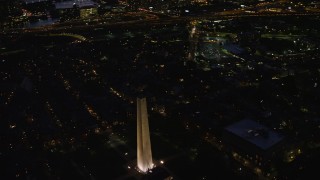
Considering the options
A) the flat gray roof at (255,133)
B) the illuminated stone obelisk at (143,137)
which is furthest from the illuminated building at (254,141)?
the illuminated stone obelisk at (143,137)

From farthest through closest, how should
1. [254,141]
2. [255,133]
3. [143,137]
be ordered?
1. [255,133]
2. [254,141]
3. [143,137]

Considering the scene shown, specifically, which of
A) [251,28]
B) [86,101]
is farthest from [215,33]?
[86,101]

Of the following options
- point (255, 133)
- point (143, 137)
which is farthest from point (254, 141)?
point (143, 137)

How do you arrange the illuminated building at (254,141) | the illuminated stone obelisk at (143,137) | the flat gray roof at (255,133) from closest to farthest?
the illuminated stone obelisk at (143,137) < the illuminated building at (254,141) < the flat gray roof at (255,133)

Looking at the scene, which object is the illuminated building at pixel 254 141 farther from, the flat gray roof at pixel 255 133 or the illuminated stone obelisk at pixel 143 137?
the illuminated stone obelisk at pixel 143 137

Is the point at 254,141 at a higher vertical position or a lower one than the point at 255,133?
lower

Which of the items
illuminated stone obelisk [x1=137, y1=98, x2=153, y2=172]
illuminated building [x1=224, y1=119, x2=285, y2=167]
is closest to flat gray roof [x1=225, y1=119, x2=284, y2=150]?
illuminated building [x1=224, y1=119, x2=285, y2=167]

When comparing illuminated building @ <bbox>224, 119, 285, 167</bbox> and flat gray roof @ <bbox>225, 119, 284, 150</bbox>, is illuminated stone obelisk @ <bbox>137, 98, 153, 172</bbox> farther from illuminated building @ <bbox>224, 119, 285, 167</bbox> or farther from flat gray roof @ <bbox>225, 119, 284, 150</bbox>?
flat gray roof @ <bbox>225, 119, 284, 150</bbox>

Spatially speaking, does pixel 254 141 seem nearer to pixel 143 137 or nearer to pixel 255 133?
pixel 255 133
